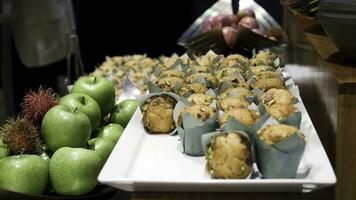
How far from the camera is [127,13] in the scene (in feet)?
12.4

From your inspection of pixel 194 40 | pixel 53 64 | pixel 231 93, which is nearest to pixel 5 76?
pixel 53 64

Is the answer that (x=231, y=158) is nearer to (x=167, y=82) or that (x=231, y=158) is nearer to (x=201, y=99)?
(x=201, y=99)

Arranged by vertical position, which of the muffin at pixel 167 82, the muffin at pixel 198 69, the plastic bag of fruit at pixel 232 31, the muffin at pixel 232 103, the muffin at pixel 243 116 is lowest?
the plastic bag of fruit at pixel 232 31

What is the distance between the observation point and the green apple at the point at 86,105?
4.52 feet

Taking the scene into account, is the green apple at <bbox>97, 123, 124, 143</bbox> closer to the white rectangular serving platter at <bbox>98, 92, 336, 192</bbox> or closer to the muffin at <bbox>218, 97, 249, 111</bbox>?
the white rectangular serving platter at <bbox>98, 92, 336, 192</bbox>

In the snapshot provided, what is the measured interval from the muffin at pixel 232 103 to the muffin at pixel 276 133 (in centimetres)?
18

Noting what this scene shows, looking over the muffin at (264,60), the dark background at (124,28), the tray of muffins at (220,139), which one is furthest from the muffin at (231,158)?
the dark background at (124,28)

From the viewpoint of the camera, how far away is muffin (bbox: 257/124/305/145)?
3.23 feet

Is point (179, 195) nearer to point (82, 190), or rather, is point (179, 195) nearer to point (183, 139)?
point (183, 139)

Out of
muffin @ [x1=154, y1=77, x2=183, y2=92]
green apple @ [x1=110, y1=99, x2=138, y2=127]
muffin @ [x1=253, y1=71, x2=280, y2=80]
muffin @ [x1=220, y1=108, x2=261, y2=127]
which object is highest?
muffin @ [x1=220, y1=108, x2=261, y2=127]

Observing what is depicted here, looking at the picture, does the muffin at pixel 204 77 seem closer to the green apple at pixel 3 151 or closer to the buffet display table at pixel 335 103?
the buffet display table at pixel 335 103

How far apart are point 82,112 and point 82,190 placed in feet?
0.75

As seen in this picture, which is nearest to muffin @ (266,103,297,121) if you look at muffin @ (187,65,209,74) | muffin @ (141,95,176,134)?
muffin @ (141,95,176,134)

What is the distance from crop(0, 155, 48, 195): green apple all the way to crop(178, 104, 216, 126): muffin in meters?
0.30
